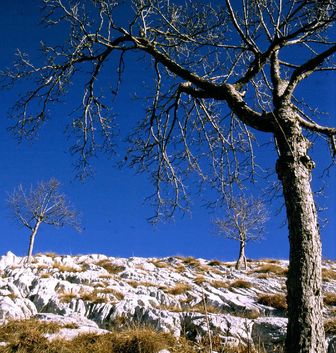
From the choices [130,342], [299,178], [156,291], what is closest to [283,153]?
[299,178]

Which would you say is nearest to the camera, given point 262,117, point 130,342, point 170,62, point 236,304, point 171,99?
point 262,117

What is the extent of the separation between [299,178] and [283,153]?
36 cm

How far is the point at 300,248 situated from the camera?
313 centimetres

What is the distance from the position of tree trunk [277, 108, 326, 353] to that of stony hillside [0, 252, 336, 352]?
2.04 meters

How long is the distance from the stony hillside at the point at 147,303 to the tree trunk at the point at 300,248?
2038mm

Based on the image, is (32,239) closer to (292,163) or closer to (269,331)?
(269,331)

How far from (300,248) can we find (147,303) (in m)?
8.73

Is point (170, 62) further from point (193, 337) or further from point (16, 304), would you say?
point (16, 304)

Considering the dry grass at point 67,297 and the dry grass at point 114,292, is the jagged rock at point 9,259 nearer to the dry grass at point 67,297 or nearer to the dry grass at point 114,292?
the dry grass at point 67,297

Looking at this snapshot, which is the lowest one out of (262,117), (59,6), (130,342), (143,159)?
(130,342)

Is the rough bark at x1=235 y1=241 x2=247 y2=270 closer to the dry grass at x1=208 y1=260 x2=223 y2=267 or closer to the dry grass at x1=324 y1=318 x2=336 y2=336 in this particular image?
the dry grass at x1=208 y1=260 x2=223 y2=267

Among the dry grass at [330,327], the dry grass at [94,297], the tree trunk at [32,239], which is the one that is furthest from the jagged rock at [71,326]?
the tree trunk at [32,239]

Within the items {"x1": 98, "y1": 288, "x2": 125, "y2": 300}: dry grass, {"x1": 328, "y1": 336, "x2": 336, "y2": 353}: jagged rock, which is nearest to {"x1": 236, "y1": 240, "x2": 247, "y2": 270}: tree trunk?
{"x1": 98, "y1": 288, "x2": 125, "y2": 300}: dry grass

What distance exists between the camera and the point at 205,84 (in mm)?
4922
